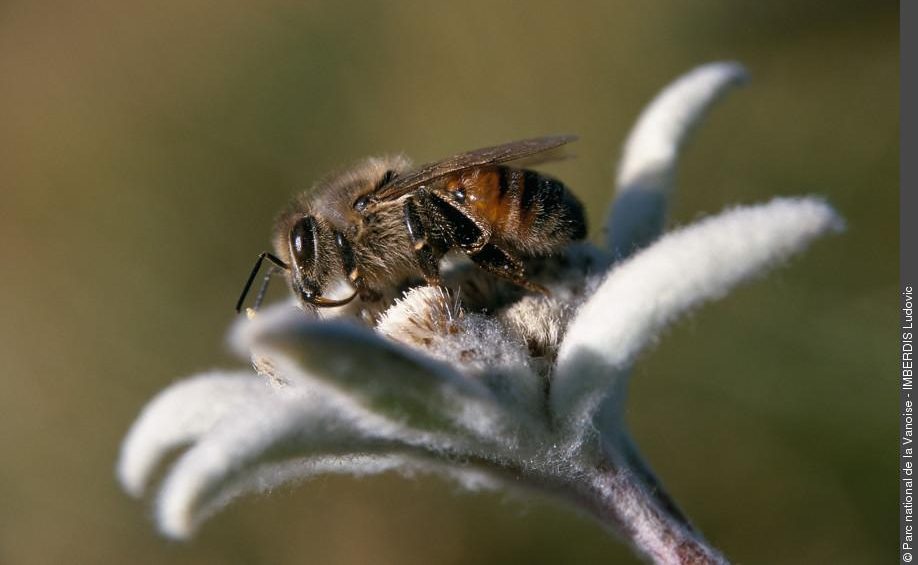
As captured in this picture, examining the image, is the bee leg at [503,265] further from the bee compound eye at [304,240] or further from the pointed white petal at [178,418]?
the pointed white petal at [178,418]

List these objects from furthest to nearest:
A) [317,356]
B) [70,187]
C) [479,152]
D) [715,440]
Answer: [70,187] → [715,440] → [479,152] → [317,356]

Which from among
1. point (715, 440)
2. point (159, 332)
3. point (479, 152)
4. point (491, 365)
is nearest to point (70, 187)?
point (159, 332)

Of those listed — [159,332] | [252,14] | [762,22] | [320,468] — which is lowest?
[159,332]

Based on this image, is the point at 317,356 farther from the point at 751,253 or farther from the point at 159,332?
the point at 159,332

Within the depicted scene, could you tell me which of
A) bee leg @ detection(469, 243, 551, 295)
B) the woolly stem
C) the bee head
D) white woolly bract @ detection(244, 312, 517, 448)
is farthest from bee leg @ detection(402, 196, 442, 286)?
the woolly stem

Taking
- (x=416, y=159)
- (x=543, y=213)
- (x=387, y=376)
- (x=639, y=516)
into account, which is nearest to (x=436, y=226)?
(x=543, y=213)

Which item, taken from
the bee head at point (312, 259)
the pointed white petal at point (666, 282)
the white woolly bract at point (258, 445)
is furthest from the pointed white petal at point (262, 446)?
the bee head at point (312, 259)

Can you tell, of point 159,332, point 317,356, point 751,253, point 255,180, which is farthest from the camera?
point 255,180
